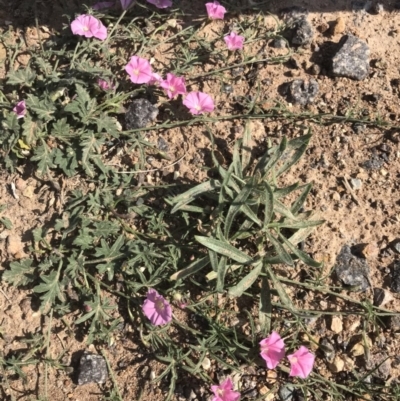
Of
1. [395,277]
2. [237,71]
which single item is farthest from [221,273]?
[237,71]

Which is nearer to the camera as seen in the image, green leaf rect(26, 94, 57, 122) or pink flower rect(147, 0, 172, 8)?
green leaf rect(26, 94, 57, 122)

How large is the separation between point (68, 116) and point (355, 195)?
60.1 inches

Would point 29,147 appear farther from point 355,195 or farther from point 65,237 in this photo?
point 355,195

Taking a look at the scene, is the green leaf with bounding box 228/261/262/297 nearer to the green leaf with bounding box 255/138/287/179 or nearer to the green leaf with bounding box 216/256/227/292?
the green leaf with bounding box 216/256/227/292

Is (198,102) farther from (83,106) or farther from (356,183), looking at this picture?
(356,183)

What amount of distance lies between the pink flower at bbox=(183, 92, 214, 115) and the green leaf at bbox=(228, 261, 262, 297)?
0.86 metres

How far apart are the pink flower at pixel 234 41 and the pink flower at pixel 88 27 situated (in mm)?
658

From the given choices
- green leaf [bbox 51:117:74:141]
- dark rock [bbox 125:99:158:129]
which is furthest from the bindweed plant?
green leaf [bbox 51:117:74:141]

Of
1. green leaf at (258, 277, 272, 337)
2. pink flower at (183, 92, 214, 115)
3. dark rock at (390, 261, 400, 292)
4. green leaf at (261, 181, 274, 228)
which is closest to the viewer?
green leaf at (261, 181, 274, 228)

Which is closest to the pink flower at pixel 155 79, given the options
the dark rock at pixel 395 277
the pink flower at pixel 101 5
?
the pink flower at pixel 101 5

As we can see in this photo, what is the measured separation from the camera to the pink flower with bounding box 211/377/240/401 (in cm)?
254

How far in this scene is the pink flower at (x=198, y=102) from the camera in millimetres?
2951

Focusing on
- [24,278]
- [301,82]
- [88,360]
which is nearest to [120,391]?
[88,360]

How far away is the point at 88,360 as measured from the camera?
8.82ft
